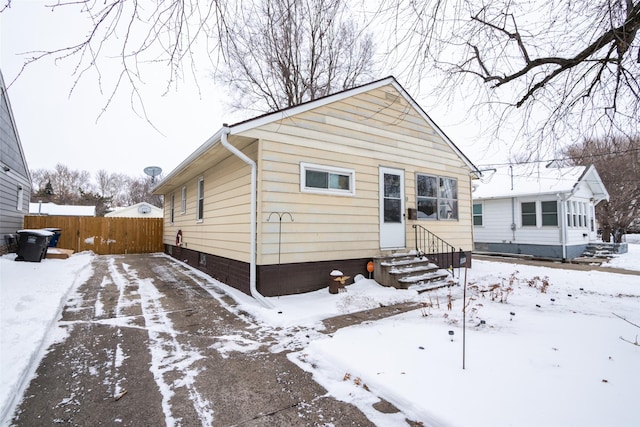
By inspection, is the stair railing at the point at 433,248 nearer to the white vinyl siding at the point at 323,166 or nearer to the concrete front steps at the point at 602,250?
the white vinyl siding at the point at 323,166

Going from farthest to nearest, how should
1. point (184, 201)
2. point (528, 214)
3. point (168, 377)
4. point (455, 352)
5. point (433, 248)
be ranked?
point (528, 214) < point (184, 201) < point (433, 248) < point (455, 352) < point (168, 377)

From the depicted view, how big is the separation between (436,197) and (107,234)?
15196 millimetres

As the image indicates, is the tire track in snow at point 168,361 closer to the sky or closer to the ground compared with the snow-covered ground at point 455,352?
closer to the ground

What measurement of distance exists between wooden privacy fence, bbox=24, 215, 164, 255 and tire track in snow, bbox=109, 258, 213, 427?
35.8 ft

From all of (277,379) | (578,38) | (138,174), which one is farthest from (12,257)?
(138,174)

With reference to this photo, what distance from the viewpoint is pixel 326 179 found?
654 centimetres

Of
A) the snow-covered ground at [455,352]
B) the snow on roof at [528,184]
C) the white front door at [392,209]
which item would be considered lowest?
the snow-covered ground at [455,352]

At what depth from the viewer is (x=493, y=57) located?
4156mm

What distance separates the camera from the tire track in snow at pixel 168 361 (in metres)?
2.42

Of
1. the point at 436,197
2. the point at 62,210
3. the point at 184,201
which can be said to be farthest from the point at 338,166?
the point at 62,210

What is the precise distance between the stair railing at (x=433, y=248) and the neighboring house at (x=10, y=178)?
1263 cm

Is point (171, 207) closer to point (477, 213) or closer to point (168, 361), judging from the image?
point (168, 361)

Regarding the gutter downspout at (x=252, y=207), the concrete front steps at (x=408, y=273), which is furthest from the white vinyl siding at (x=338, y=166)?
the concrete front steps at (x=408, y=273)

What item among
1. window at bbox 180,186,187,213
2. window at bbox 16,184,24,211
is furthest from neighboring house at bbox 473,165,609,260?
window at bbox 16,184,24,211
